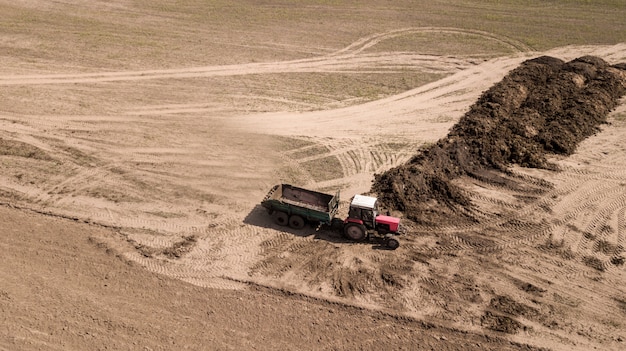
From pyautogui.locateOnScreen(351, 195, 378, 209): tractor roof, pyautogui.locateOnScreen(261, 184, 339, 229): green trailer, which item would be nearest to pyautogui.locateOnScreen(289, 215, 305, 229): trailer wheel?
pyautogui.locateOnScreen(261, 184, 339, 229): green trailer


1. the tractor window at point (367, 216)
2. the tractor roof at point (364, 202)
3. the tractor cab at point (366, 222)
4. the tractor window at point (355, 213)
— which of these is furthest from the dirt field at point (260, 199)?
the tractor roof at point (364, 202)

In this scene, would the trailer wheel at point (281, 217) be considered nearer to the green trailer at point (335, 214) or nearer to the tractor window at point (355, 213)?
the green trailer at point (335, 214)

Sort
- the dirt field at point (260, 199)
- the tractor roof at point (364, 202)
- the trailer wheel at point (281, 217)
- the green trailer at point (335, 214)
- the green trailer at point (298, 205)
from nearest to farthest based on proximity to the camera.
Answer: the dirt field at point (260, 199) → the tractor roof at point (364, 202) → the green trailer at point (335, 214) → the green trailer at point (298, 205) → the trailer wheel at point (281, 217)

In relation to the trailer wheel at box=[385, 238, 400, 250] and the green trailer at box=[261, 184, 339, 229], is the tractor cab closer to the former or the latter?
the trailer wheel at box=[385, 238, 400, 250]

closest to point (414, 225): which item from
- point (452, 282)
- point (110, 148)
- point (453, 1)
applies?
point (452, 282)

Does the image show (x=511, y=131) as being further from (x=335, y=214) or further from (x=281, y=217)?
(x=281, y=217)

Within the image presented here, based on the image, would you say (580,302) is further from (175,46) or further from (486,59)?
(175,46)

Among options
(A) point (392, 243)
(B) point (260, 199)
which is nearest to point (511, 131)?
(A) point (392, 243)
